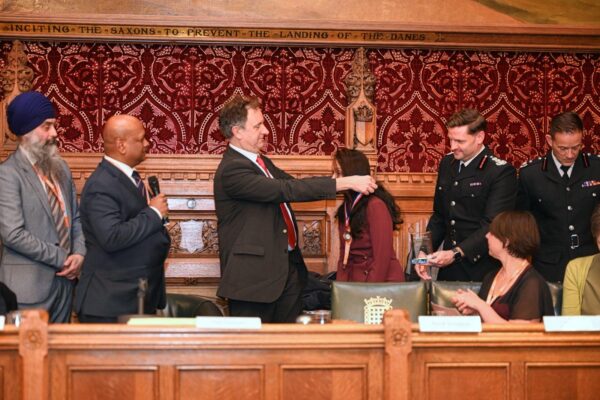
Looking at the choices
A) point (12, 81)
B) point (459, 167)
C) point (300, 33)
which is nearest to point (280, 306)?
point (459, 167)

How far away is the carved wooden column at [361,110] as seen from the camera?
6512 mm

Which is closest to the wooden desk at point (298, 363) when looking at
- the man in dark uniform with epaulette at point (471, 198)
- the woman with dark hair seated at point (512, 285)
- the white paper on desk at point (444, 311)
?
the woman with dark hair seated at point (512, 285)

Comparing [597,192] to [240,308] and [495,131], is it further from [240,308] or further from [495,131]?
[240,308]

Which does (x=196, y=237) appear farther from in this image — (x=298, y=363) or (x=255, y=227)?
(x=298, y=363)

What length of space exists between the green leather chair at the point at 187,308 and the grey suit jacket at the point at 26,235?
0.67m

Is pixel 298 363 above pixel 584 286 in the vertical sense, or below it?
below

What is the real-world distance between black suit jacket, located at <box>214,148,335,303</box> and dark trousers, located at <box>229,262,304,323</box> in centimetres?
10

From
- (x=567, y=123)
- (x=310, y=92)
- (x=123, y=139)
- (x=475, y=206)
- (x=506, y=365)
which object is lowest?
(x=506, y=365)

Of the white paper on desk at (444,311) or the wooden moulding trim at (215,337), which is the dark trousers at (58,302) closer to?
the wooden moulding trim at (215,337)

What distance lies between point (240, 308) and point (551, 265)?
177 cm

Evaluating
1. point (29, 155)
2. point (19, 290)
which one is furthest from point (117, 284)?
point (29, 155)

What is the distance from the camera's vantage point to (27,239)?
4473 mm

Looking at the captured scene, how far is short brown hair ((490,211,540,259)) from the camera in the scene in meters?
4.21

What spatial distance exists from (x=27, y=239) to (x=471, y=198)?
2.32 m
